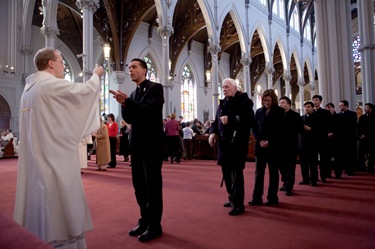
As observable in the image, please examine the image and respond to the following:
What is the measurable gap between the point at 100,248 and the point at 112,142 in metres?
6.33

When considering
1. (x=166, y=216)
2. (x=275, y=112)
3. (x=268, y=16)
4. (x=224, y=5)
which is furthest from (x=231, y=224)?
(x=268, y=16)

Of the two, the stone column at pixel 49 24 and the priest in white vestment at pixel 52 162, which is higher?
the stone column at pixel 49 24

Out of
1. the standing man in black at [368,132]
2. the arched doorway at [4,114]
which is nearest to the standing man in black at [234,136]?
the standing man in black at [368,132]

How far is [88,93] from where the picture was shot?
206 cm

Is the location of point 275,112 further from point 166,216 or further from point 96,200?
point 96,200

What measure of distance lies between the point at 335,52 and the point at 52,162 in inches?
295

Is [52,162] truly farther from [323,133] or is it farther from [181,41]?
[181,41]

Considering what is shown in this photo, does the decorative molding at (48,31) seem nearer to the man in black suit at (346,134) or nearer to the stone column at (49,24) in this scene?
the stone column at (49,24)

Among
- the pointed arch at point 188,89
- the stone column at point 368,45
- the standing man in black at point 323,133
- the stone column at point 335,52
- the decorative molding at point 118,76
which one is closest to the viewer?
the standing man in black at point 323,133

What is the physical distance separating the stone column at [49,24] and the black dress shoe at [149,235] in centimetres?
1176

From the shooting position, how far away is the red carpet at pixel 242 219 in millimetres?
2391

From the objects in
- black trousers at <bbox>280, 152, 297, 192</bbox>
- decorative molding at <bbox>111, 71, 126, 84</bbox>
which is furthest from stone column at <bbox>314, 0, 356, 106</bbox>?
decorative molding at <bbox>111, 71, 126, 84</bbox>

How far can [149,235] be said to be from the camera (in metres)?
2.50

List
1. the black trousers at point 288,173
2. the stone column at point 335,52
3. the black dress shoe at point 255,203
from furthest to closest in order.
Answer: the stone column at point 335,52
the black trousers at point 288,173
the black dress shoe at point 255,203
